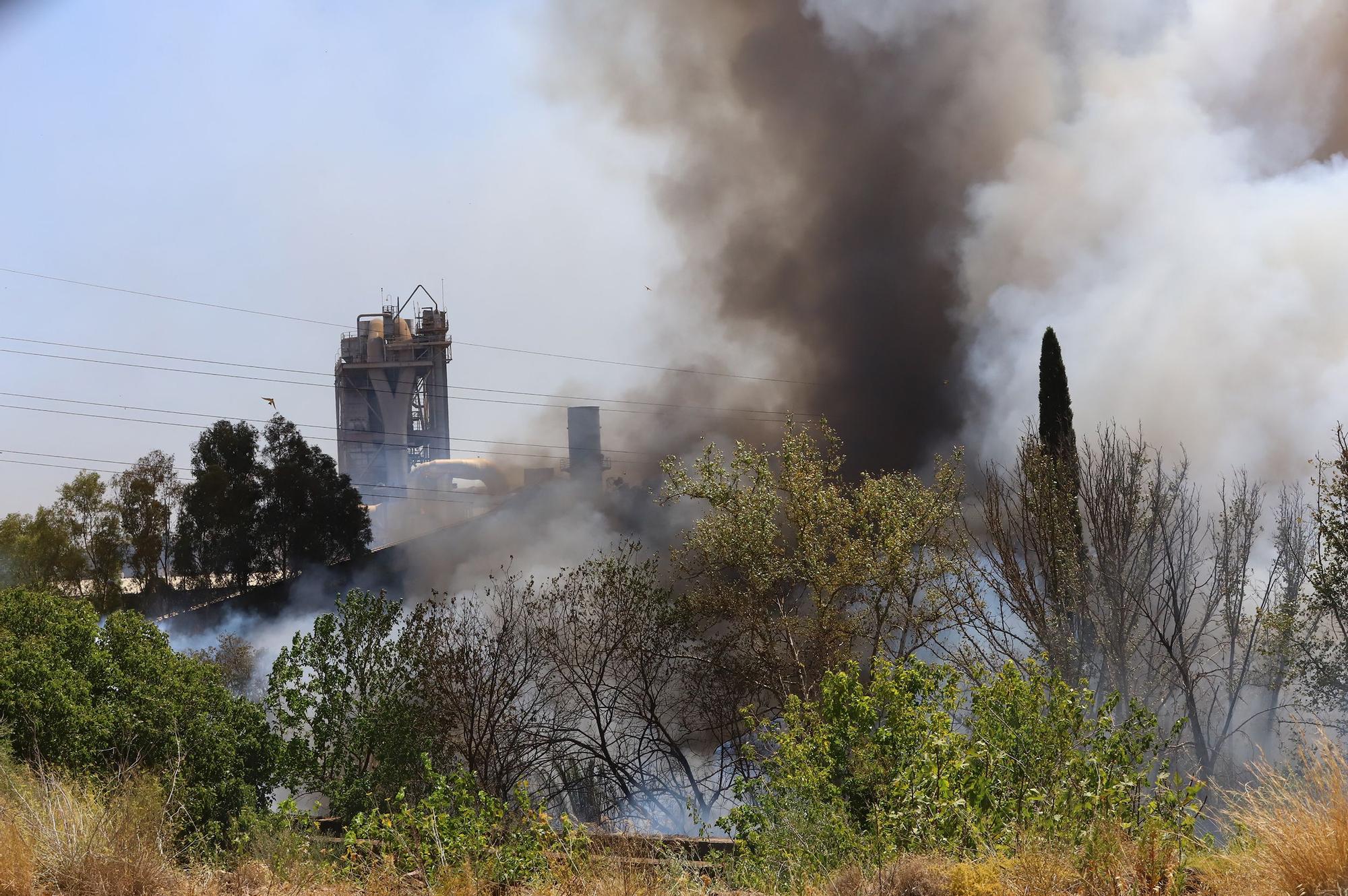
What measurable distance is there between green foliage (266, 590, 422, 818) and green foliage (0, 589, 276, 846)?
107 centimetres

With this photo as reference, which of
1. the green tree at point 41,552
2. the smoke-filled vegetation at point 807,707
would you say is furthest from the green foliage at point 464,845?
the green tree at point 41,552

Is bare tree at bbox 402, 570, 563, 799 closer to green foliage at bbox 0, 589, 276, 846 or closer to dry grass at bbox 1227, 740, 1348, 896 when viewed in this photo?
green foliage at bbox 0, 589, 276, 846

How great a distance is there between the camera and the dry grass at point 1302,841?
15.4ft

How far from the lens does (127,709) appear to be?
12844 millimetres

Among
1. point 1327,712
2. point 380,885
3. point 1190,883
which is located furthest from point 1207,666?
point 380,885

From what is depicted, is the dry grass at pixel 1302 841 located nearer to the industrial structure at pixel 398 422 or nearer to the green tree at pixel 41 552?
the green tree at pixel 41 552

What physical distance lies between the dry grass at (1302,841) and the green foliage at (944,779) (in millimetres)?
530

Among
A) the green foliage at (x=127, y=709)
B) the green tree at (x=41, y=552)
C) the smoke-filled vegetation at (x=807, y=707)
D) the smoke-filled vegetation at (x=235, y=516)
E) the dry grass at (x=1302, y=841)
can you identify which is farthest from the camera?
the smoke-filled vegetation at (x=235, y=516)

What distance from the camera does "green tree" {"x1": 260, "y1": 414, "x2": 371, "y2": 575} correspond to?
132ft

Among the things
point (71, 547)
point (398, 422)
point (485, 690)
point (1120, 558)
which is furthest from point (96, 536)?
point (1120, 558)

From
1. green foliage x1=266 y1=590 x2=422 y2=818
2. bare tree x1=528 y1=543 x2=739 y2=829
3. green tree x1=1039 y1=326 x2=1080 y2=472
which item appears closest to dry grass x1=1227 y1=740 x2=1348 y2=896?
green foliage x1=266 y1=590 x2=422 y2=818

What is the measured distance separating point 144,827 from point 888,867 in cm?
446

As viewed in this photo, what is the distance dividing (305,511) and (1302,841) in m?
38.9

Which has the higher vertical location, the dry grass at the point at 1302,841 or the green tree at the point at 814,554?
the green tree at the point at 814,554
